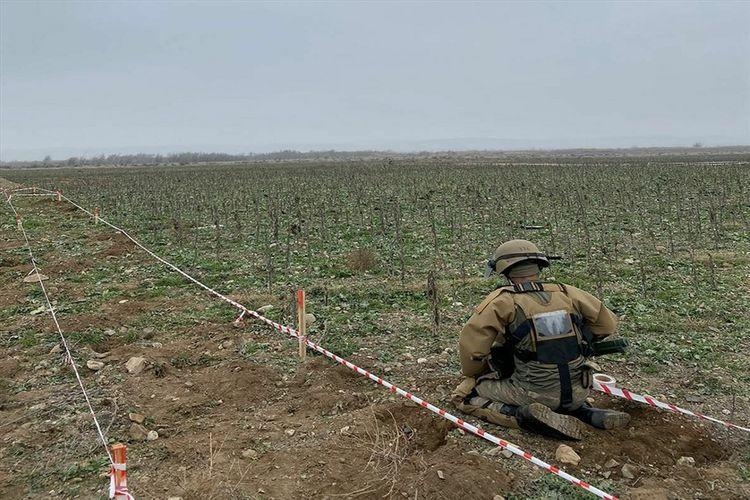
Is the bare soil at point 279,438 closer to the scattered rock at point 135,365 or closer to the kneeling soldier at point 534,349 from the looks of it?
the scattered rock at point 135,365

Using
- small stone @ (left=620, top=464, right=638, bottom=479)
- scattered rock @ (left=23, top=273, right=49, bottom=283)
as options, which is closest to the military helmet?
small stone @ (left=620, top=464, right=638, bottom=479)

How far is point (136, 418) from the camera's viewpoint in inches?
203

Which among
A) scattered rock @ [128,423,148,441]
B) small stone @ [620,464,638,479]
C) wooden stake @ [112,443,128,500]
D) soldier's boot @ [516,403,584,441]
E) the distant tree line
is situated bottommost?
small stone @ [620,464,638,479]

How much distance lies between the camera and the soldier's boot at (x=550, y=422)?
451 centimetres

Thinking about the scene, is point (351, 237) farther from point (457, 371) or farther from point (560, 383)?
point (560, 383)

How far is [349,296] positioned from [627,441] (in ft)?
17.3

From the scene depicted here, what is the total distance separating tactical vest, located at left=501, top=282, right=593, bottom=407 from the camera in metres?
4.63

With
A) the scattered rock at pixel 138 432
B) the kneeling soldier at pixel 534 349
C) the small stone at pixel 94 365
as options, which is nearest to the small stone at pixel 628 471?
the kneeling soldier at pixel 534 349

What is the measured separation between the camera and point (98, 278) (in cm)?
1071

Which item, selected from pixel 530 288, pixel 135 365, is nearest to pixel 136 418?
pixel 135 365

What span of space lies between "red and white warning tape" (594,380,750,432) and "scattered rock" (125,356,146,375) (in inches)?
189

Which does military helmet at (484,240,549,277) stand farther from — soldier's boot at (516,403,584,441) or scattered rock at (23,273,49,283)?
scattered rock at (23,273,49,283)

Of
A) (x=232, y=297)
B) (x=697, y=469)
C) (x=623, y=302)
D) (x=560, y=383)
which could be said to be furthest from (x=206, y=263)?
(x=697, y=469)

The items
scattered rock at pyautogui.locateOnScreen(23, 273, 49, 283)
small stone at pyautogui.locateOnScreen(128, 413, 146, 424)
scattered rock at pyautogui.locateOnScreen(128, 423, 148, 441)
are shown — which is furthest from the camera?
scattered rock at pyautogui.locateOnScreen(23, 273, 49, 283)
